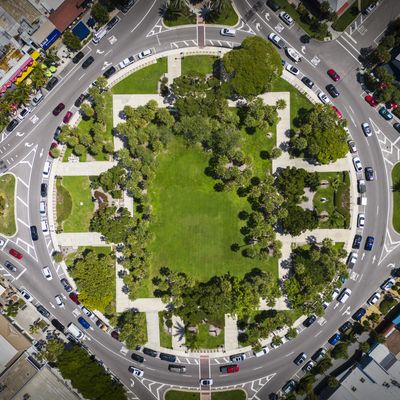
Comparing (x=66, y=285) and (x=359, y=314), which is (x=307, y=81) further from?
(x=66, y=285)

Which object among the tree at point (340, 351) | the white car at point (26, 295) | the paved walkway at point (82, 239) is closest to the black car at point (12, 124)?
the paved walkway at point (82, 239)

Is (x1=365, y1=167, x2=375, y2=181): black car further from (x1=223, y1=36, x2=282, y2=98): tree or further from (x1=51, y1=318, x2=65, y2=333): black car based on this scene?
(x1=51, y1=318, x2=65, y2=333): black car

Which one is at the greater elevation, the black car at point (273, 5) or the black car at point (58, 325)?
the black car at point (273, 5)

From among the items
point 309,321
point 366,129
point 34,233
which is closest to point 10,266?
point 34,233

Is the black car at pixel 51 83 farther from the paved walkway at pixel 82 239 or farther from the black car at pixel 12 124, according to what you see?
the paved walkway at pixel 82 239

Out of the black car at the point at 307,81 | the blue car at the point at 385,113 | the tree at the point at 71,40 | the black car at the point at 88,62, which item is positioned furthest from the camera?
the black car at the point at 88,62

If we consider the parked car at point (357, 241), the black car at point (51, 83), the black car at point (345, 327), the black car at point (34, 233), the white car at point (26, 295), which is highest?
the parked car at point (357, 241)
